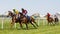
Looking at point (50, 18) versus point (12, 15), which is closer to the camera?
point (12, 15)

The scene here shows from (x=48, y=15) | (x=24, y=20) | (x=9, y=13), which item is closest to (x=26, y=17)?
(x=24, y=20)

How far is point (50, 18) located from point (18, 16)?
10400 millimetres

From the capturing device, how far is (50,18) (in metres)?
28.6

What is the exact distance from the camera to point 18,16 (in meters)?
19.0

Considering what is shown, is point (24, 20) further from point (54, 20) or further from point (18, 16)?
point (54, 20)

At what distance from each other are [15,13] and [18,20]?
80cm

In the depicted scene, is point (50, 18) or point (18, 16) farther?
point (50, 18)

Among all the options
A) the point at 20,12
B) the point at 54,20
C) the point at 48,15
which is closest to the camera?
the point at 20,12

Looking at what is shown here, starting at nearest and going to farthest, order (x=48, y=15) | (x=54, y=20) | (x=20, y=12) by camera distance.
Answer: (x=20, y=12)
(x=48, y=15)
(x=54, y=20)

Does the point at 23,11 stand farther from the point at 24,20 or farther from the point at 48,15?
the point at 48,15

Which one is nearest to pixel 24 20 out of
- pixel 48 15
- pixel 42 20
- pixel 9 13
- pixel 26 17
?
pixel 26 17

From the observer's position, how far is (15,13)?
62.4ft

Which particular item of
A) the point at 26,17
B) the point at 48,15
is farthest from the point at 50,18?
the point at 26,17

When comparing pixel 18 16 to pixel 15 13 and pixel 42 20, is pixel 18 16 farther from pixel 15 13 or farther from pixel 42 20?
pixel 42 20
